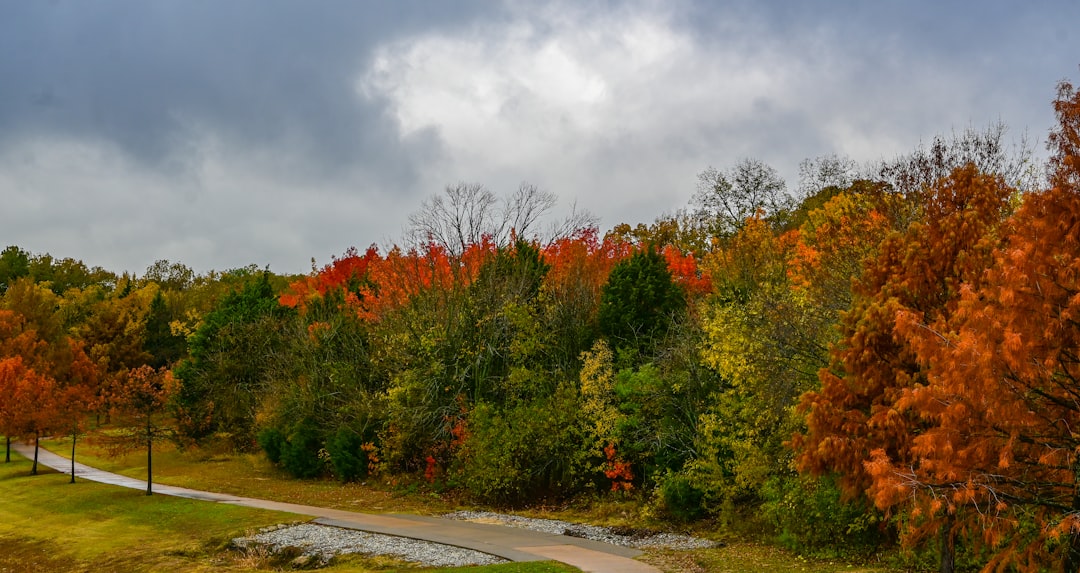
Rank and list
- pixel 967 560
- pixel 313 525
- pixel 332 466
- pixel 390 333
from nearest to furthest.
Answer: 1. pixel 967 560
2. pixel 313 525
3. pixel 390 333
4. pixel 332 466

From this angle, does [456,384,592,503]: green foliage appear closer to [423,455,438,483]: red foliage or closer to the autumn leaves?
[423,455,438,483]: red foliage

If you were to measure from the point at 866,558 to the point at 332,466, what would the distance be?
2407 centimetres

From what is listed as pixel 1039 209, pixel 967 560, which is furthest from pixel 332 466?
pixel 1039 209

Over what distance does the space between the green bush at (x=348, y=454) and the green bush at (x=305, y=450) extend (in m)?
1.96

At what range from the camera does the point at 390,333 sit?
32719 millimetres

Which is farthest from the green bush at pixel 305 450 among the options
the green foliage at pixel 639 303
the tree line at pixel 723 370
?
the green foliage at pixel 639 303

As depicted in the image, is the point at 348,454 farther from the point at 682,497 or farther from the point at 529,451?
the point at 682,497

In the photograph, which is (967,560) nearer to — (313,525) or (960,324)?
(960,324)

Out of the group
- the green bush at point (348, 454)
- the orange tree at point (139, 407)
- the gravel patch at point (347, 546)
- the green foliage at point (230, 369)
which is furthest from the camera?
the green foliage at point (230, 369)

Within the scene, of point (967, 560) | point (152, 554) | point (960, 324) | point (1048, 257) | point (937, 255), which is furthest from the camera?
point (152, 554)

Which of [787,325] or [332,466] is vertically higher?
[787,325]

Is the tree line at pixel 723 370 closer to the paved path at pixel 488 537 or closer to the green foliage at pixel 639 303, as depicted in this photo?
the green foliage at pixel 639 303

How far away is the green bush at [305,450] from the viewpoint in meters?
35.8

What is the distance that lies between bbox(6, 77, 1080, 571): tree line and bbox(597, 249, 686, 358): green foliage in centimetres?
8
